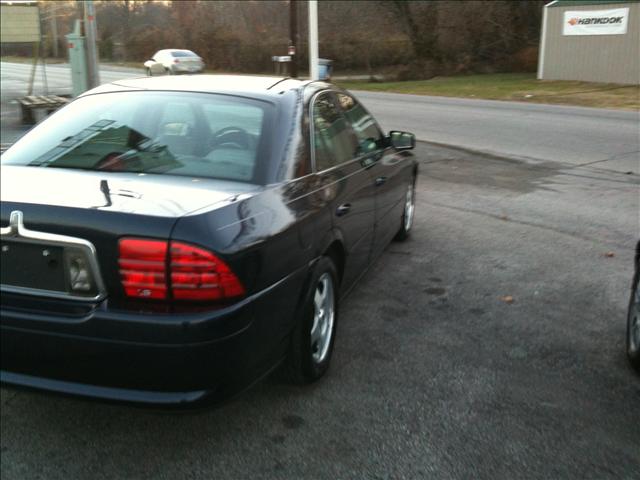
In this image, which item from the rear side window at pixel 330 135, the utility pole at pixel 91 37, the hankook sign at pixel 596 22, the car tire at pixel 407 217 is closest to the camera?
the rear side window at pixel 330 135

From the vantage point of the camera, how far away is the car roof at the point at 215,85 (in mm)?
3969

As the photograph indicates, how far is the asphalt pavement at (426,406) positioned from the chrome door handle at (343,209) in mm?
827

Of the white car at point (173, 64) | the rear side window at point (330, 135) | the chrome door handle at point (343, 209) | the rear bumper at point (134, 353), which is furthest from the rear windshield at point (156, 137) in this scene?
the white car at point (173, 64)

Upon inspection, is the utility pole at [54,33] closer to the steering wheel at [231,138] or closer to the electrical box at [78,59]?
the electrical box at [78,59]

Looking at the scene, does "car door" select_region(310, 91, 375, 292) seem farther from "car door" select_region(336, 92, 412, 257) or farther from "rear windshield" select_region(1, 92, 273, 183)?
"rear windshield" select_region(1, 92, 273, 183)

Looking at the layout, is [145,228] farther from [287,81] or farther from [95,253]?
[287,81]

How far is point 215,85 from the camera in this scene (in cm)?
407

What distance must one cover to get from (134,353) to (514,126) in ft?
48.4

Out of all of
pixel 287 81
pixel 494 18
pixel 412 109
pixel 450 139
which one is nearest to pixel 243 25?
pixel 494 18

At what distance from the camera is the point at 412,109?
2042cm

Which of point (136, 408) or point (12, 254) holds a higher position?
point (12, 254)

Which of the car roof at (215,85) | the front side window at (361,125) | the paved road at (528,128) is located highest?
the car roof at (215,85)

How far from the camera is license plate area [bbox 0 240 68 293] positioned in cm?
278

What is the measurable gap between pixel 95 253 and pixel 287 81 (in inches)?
80.3
